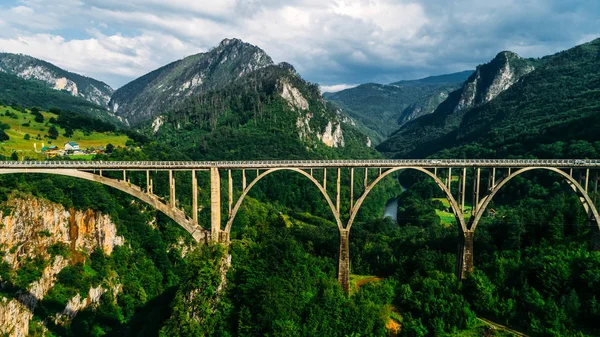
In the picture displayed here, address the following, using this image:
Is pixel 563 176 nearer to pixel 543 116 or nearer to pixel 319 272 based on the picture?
pixel 319 272

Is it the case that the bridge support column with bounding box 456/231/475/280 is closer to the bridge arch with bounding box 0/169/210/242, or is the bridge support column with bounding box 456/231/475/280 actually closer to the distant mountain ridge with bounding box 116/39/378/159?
Result: the bridge arch with bounding box 0/169/210/242

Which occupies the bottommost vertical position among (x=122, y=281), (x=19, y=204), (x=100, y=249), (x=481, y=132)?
(x=122, y=281)

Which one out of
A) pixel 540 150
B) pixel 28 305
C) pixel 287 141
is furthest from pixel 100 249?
pixel 540 150

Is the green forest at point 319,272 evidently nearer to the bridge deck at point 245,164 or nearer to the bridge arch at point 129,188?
the bridge arch at point 129,188

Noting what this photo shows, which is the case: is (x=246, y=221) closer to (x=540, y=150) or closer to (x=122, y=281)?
(x=122, y=281)

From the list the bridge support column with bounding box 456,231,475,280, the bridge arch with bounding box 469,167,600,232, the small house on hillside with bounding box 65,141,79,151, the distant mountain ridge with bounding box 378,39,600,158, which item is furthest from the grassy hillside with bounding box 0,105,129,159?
the distant mountain ridge with bounding box 378,39,600,158

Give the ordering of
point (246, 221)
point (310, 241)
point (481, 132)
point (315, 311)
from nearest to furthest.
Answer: point (315, 311) → point (310, 241) → point (246, 221) → point (481, 132)

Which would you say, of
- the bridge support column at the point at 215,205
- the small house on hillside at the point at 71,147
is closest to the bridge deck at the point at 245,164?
the bridge support column at the point at 215,205
